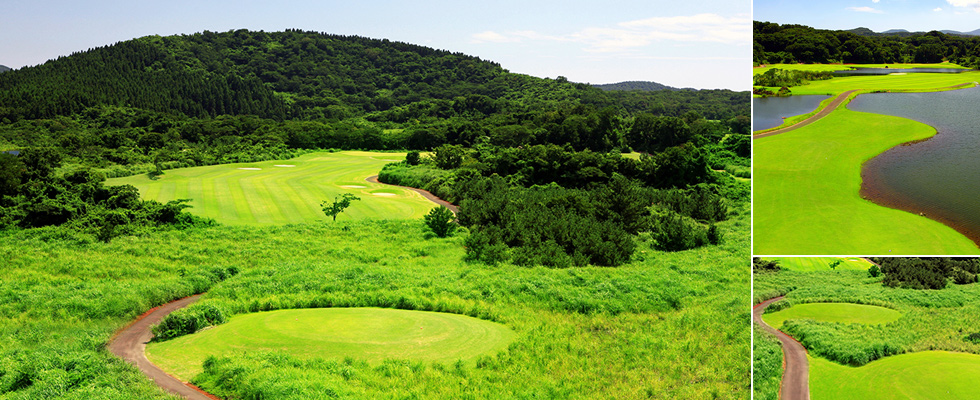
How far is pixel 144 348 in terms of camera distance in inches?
748

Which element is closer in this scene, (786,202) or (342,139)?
(786,202)

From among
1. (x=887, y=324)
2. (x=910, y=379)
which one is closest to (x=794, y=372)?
(x=887, y=324)

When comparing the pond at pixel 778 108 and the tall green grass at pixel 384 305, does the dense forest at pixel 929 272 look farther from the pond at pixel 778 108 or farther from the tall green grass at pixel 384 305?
the pond at pixel 778 108

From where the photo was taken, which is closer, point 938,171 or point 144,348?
point 938,171

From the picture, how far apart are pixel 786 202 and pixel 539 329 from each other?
1523 cm

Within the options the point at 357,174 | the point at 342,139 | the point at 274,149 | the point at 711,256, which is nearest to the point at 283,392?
the point at 711,256

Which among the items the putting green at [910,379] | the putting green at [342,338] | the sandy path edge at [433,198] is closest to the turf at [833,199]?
the putting green at [910,379]

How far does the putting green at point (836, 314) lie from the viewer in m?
13.5

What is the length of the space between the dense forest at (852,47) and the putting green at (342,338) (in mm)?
13317

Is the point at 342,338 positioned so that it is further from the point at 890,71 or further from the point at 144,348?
the point at 890,71

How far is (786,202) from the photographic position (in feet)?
19.2

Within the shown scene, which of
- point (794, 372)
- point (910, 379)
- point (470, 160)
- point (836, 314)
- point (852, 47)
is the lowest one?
point (470, 160)

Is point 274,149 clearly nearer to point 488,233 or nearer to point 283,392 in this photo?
point 488,233

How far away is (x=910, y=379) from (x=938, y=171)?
21.2 ft
